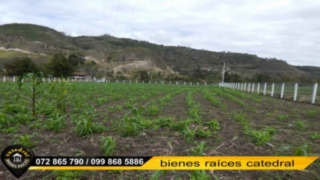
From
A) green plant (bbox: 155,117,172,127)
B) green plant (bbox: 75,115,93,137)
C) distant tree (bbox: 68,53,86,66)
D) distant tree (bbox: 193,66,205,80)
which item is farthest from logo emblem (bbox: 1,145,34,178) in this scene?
distant tree (bbox: 193,66,205,80)

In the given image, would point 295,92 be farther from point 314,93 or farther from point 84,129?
point 84,129

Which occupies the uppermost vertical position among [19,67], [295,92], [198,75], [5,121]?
[198,75]

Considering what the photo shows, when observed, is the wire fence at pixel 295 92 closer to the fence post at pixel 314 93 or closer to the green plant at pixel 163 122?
the fence post at pixel 314 93

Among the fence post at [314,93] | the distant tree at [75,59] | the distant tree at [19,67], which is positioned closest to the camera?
the fence post at [314,93]

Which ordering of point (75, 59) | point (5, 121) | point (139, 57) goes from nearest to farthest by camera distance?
point (5, 121) → point (75, 59) → point (139, 57)

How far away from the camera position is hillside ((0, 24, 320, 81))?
96062 millimetres

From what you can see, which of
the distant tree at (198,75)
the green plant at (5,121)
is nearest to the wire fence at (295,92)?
the green plant at (5,121)

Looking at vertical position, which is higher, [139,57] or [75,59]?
[139,57]

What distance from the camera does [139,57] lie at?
4237 inches

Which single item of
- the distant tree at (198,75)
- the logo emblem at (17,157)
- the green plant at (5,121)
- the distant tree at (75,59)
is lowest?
the green plant at (5,121)

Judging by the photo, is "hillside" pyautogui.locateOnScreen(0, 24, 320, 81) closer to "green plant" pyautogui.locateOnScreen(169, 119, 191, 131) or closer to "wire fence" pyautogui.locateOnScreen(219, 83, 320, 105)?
"wire fence" pyautogui.locateOnScreen(219, 83, 320, 105)

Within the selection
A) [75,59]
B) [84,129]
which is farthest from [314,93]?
[75,59]

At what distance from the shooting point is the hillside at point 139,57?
315 ft

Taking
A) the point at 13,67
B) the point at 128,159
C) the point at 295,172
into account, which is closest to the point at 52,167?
the point at 128,159
